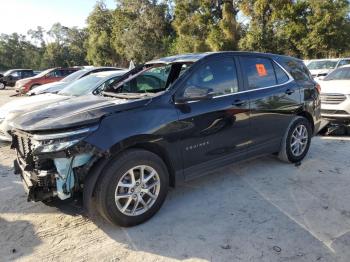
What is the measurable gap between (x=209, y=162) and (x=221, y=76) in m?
1.10

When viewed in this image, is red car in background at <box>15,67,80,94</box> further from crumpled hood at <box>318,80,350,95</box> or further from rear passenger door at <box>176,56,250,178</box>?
rear passenger door at <box>176,56,250,178</box>

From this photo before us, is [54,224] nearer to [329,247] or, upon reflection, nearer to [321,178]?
[329,247]

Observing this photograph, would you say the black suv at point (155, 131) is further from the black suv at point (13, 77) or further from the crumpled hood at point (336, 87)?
the black suv at point (13, 77)

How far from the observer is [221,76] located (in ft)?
13.8

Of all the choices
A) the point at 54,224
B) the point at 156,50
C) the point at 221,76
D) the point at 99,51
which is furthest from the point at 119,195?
the point at 99,51

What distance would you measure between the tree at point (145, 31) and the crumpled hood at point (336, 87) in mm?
30835

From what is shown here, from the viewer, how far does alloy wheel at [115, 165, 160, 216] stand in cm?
337

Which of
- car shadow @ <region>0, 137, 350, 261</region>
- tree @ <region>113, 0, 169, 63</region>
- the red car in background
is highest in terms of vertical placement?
tree @ <region>113, 0, 169, 63</region>

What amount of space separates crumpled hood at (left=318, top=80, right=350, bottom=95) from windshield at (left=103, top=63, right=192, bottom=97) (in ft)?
16.4

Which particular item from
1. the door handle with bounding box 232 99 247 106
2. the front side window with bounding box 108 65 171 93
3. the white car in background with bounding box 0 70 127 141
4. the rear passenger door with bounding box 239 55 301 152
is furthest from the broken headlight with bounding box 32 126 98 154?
the white car in background with bounding box 0 70 127 141

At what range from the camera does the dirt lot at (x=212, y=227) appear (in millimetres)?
3031

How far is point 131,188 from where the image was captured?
11.2 ft

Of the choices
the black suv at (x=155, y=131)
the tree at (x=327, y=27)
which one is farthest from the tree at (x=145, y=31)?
the black suv at (x=155, y=131)

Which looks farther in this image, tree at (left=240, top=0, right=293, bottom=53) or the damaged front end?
tree at (left=240, top=0, right=293, bottom=53)
